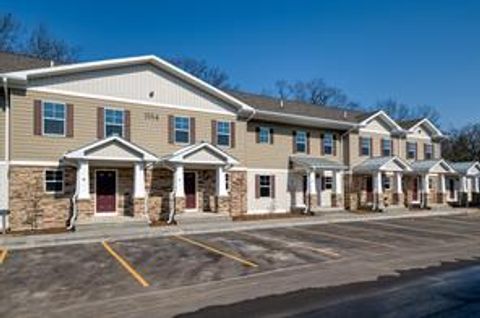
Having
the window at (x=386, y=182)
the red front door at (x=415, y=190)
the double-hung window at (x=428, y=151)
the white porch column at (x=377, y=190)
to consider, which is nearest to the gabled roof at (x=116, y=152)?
the white porch column at (x=377, y=190)

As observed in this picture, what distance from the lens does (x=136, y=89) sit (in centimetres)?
2203

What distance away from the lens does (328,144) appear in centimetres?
3066

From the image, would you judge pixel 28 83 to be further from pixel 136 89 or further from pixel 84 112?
pixel 136 89

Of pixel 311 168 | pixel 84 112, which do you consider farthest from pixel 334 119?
pixel 84 112

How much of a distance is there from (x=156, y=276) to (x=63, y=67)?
461 inches

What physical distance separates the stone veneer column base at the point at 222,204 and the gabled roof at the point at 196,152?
1730mm

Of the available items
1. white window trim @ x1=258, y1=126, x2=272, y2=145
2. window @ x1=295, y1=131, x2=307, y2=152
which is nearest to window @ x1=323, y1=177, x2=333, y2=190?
window @ x1=295, y1=131, x2=307, y2=152

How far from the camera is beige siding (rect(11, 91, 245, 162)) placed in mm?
18906

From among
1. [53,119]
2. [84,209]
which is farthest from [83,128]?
[84,209]

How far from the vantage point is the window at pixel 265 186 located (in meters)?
27.2

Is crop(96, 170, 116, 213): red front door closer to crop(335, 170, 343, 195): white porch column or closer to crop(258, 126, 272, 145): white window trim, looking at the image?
crop(258, 126, 272, 145): white window trim

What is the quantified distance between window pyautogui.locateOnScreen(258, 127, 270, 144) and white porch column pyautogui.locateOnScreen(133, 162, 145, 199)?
8.27 metres

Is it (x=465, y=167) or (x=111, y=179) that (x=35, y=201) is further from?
(x=465, y=167)

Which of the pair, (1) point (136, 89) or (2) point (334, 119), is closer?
(1) point (136, 89)
